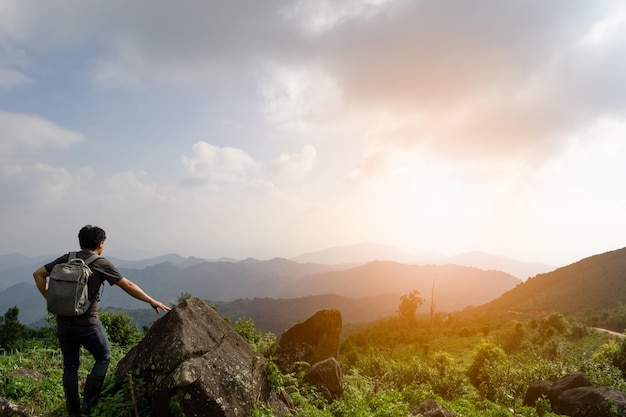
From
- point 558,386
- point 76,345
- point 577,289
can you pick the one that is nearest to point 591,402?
point 558,386

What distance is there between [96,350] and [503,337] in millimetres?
49073

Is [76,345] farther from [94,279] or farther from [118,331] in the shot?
[118,331]

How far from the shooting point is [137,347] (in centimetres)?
731

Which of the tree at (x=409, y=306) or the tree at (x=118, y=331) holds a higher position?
the tree at (x=118, y=331)

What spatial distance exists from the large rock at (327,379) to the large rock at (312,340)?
6.07 meters

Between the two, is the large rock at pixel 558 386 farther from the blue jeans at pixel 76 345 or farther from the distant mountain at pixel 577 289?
the distant mountain at pixel 577 289

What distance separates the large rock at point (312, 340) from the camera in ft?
65.4

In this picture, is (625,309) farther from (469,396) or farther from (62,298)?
(62,298)

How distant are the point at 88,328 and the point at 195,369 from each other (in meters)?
2.02

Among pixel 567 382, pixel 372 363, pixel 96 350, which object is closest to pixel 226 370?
pixel 96 350

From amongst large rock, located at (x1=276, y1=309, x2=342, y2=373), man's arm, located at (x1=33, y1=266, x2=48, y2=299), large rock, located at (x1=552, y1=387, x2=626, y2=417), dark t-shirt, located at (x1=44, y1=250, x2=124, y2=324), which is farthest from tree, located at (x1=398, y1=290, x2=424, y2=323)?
man's arm, located at (x1=33, y1=266, x2=48, y2=299)

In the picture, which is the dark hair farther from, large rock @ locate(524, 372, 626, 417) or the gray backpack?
large rock @ locate(524, 372, 626, 417)

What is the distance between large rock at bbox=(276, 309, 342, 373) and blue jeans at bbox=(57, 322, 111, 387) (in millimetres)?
13668

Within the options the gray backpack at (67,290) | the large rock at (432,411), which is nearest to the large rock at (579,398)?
the large rock at (432,411)
